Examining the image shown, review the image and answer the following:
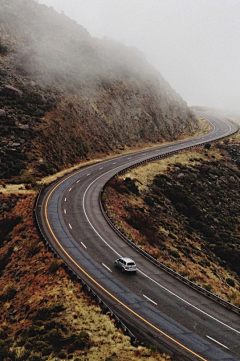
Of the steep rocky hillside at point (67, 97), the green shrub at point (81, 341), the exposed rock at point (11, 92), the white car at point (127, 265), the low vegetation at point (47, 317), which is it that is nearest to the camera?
the low vegetation at point (47, 317)

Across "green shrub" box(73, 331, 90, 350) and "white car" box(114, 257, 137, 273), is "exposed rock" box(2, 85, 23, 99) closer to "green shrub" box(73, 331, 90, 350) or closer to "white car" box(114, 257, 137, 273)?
"white car" box(114, 257, 137, 273)

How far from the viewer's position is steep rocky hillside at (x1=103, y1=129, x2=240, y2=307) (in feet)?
105

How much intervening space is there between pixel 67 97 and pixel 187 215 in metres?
40.0

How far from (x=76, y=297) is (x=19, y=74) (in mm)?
56405

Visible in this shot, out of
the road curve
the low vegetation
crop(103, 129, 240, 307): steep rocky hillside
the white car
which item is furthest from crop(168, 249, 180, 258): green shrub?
the low vegetation

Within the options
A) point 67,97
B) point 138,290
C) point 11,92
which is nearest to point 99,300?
point 138,290

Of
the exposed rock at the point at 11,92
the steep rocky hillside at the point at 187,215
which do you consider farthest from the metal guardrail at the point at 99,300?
the exposed rock at the point at 11,92

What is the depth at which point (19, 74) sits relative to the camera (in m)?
62.7

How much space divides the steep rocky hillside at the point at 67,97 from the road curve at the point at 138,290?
1389cm

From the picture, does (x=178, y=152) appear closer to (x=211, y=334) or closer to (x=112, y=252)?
(x=112, y=252)

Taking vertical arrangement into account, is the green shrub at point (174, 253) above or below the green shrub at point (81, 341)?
below

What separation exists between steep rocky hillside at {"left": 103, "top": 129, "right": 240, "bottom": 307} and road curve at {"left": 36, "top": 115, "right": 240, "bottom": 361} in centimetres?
325

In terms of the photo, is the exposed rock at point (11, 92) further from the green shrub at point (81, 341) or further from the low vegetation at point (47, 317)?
the green shrub at point (81, 341)

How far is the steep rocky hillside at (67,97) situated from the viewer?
51.9m
